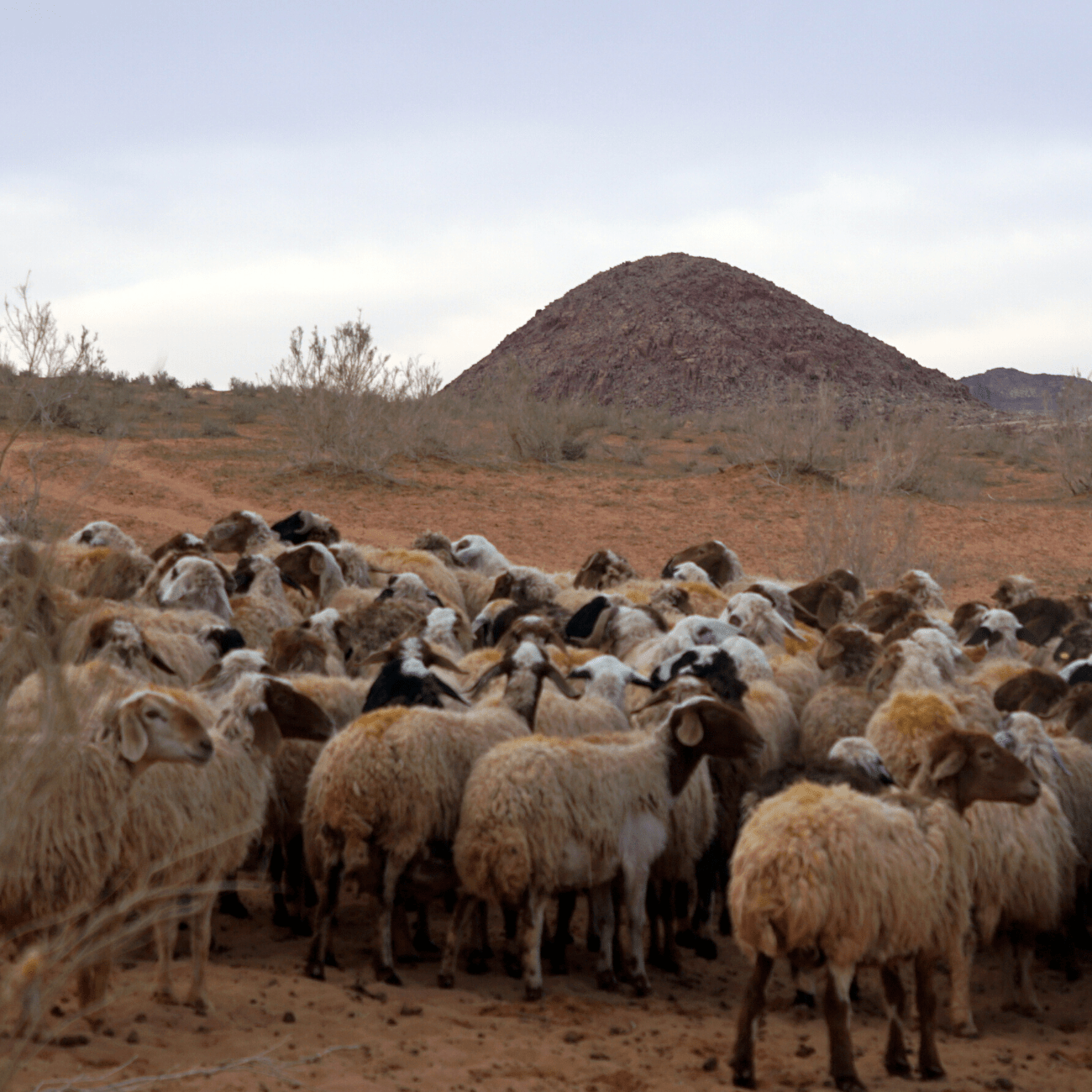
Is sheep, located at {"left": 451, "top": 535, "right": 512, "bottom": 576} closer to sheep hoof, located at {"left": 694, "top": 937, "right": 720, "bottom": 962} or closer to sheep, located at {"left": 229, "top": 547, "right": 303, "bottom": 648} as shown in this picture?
sheep, located at {"left": 229, "top": 547, "right": 303, "bottom": 648}

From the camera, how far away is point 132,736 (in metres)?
4.99

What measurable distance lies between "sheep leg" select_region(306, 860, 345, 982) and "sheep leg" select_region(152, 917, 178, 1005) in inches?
27.0

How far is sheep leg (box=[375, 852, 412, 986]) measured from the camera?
574 centimetres

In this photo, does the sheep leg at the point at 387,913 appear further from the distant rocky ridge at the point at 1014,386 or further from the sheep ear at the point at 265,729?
the distant rocky ridge at the point at 1014,386

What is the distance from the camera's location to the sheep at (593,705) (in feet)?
22.9

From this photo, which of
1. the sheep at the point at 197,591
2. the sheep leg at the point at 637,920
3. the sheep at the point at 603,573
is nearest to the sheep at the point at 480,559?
the sheep at the point at 603,573

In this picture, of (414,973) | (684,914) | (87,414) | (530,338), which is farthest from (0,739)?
(530,338)

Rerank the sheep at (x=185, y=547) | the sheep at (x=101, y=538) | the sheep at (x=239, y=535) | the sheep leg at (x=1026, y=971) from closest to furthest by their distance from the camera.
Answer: the sheep leg at (x=1026, y=971) → the sheep at (x=185, y=547) → the sheep at (x=101, y=538) → the sheep at (x=239, y=535)

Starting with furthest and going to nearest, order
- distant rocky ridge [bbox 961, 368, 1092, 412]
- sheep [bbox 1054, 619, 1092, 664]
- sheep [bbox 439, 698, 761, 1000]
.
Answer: distant rocky ridge [bbox 961, 368, 1092, 412] → sheep [bbox 1054, 619, 1092, 664] → sheep [bbox 439, 698, 761, 1000]

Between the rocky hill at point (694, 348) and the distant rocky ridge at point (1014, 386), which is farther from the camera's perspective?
the distant rocky ridge at point (1014, 386)

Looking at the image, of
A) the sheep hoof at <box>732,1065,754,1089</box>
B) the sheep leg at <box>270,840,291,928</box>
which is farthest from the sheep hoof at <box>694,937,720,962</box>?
the sheep leg at <box>270,840,291,928</box>

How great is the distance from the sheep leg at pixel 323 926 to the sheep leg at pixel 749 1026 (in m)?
1.94

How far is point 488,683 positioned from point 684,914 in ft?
5.72

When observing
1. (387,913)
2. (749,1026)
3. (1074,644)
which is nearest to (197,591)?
(387,913)
